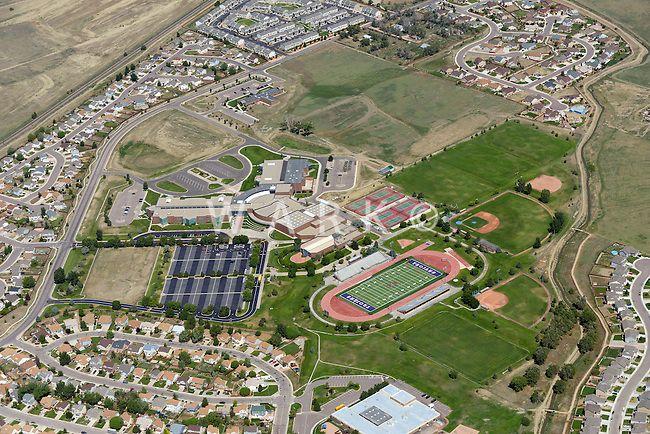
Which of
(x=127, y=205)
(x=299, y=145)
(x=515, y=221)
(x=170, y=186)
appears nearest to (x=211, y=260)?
(x=127, y=205)

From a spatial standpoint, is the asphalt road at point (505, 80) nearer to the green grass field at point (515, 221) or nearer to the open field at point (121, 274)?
the green grass field at point (515, 221)

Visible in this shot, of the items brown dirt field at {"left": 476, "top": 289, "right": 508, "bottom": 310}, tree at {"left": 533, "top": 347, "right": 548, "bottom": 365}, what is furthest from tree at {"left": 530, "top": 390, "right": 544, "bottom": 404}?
brown dirt field at {"left": 476, "top": 289, "right": 508, "bottom": 310}

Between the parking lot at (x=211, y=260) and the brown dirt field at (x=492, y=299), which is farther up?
the brown dirt field at (x=492, y=299)

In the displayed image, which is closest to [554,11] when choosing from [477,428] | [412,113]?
[412,113]

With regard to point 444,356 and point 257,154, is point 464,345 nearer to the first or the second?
point 444,356

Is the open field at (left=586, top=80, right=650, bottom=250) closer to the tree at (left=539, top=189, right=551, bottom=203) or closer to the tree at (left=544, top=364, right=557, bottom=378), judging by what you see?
the tree at (left=539, top=189, right=551, bottom=203)

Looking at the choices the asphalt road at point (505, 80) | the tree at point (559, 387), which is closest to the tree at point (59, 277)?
the tree at point (559, 387)
